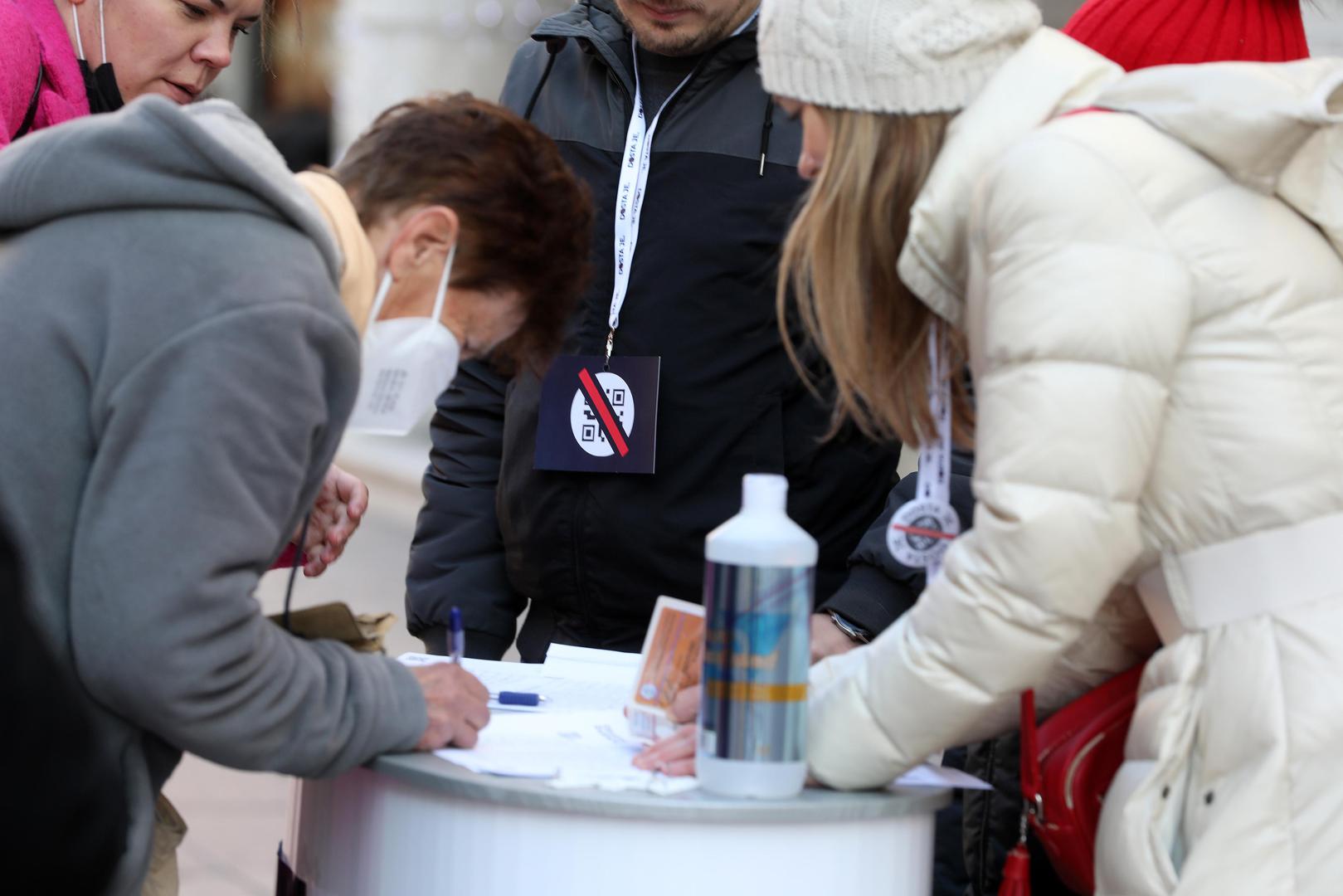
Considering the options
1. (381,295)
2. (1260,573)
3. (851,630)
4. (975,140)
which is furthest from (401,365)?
(1260,573)

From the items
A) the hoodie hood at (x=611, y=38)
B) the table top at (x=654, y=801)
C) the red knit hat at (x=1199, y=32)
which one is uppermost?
the red knit hat at (x=1199, y=32)

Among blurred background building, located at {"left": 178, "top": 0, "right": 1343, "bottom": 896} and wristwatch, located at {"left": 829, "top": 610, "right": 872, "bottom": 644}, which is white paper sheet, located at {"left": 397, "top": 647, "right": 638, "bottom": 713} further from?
blurred background building, located at {"left": 178, "top": 0, "right": 1343, "bottom": 896}

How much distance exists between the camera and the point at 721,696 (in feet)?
5.25

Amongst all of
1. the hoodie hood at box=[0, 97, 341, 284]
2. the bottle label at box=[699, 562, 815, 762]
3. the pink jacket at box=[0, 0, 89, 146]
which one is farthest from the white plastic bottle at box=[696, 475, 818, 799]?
the pink jacket at box=[0, 0, 89, 146]

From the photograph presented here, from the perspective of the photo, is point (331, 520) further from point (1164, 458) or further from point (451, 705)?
point (1164, 458)

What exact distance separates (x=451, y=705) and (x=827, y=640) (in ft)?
2.12

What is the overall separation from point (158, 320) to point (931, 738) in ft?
2.73

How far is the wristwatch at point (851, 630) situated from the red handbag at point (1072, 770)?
1.66 ft

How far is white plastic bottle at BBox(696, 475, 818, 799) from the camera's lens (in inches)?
62.3

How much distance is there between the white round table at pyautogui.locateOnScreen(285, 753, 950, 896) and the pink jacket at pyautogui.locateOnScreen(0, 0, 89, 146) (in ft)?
4.39

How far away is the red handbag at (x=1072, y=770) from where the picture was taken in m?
1.70

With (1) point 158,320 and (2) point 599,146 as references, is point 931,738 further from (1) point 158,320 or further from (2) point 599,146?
(2) point 599,146

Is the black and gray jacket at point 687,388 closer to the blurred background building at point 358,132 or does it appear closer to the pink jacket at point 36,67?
the pink jacket at point 36,67

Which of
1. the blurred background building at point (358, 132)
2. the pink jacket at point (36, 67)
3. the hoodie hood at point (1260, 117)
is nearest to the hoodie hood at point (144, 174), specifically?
the hoodie hood at point (1260, 117)
